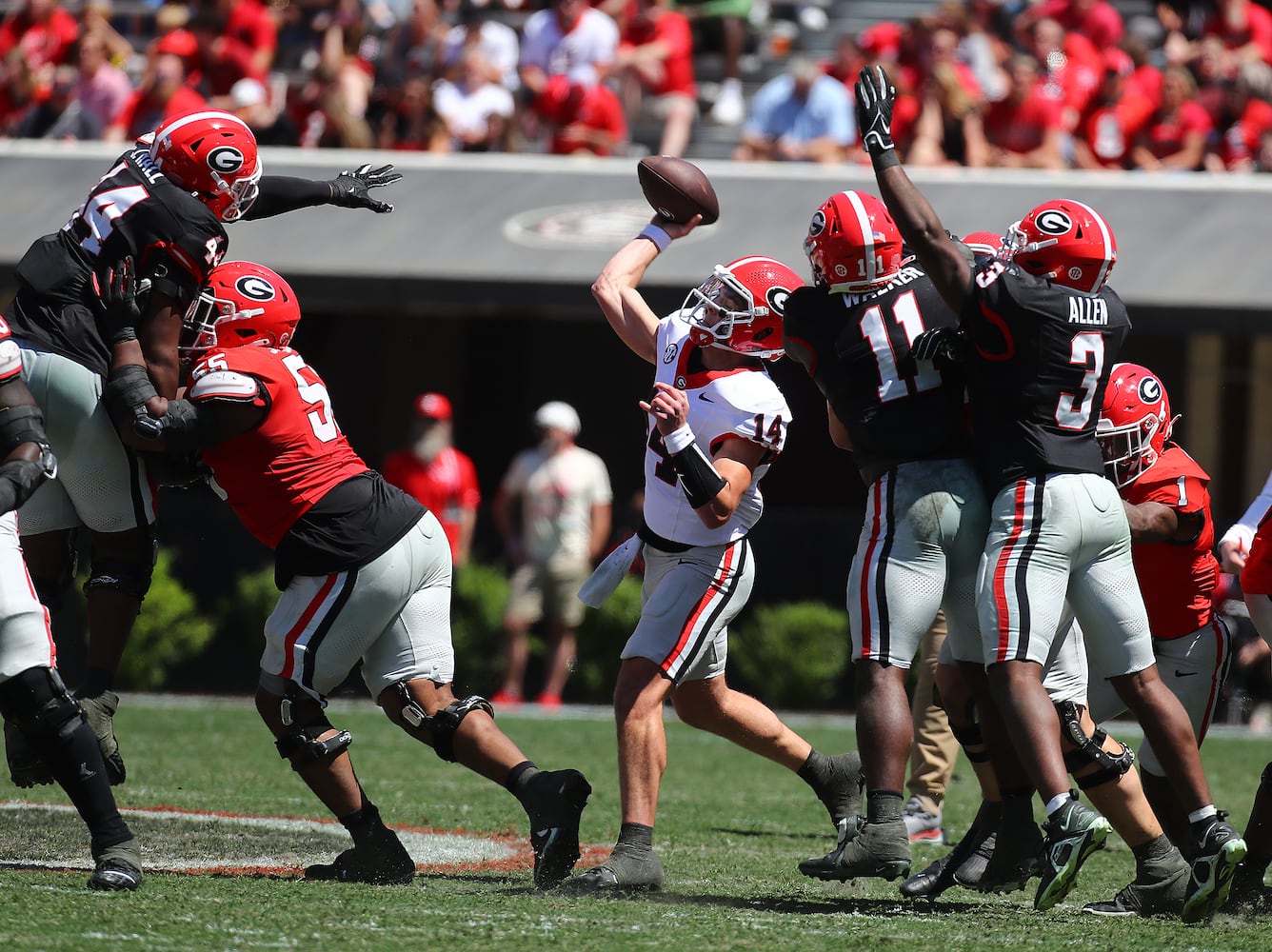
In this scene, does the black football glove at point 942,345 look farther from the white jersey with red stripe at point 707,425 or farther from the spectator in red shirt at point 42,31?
the spectator in red shirt at point 42,31

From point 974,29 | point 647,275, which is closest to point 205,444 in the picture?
point 647,275

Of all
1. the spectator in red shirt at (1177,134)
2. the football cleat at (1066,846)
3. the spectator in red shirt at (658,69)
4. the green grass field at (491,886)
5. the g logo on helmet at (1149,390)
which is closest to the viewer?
the green grass field at (491,886)

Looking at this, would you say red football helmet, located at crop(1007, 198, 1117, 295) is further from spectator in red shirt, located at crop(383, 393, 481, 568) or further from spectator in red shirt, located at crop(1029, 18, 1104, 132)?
spectator in red shirt, located at crop(1029, 18, 1104, 132)

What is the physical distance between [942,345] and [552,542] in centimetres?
706

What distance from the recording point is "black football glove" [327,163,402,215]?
19.5 feet

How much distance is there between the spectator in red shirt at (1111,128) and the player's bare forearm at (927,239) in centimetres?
844

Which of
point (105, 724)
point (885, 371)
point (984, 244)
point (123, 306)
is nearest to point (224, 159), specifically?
point (123, 306)

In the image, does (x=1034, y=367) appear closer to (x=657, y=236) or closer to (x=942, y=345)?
(x=942, y=345)

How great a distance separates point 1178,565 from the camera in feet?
17.9

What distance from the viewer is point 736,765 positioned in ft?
29.4

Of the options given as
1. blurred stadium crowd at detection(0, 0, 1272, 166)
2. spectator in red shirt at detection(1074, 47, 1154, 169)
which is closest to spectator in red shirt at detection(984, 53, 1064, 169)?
blurred stadium crowd at detection(0, 0, 1272, 166)

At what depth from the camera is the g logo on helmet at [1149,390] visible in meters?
5.30

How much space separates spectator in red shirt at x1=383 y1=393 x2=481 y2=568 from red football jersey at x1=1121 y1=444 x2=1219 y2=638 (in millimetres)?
6842

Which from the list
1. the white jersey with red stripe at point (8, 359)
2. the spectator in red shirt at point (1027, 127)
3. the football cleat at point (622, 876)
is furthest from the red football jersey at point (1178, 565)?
the spectator in red shirt at point (1027, 127)
